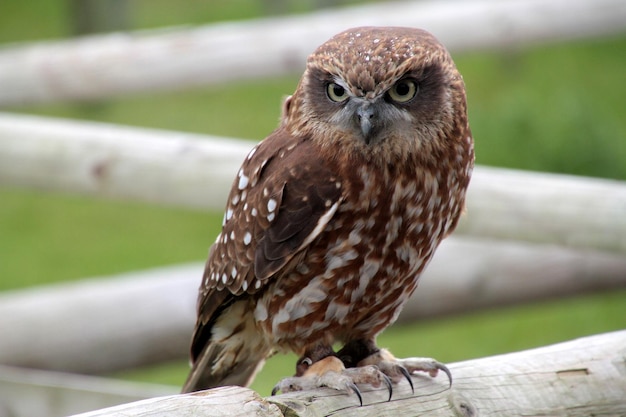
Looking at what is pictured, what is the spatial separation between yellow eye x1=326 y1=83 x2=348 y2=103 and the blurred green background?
5.07ft

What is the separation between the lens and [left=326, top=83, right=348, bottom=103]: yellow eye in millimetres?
2365

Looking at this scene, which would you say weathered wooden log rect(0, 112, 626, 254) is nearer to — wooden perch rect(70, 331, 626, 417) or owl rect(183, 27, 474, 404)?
owl rect(183, 27, 474, 404)

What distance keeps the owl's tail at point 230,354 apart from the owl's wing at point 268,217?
0.04 meters

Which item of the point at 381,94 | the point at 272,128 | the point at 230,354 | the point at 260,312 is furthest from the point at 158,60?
the point at 272,128

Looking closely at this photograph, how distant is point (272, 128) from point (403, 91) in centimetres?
664

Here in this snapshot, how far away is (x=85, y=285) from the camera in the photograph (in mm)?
3561

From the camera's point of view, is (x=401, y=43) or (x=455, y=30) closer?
(x=401, y=43)

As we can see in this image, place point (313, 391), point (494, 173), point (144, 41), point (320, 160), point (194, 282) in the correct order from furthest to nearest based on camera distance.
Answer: point (144, 41) < point (194, 282) < point (494, 173) < point (320, 160) < point (313, 391)

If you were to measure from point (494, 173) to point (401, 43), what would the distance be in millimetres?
1064

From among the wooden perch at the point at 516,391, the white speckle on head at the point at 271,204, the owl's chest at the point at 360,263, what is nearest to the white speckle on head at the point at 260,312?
the owl's chest at the point at 360,263

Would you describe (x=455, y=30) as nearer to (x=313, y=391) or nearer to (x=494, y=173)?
(x=494, y=173)

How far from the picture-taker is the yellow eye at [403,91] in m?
2.34

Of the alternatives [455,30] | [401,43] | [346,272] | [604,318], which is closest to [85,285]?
[346,272]

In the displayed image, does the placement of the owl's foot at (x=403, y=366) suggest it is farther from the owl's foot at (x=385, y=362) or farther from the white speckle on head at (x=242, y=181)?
the white speckle on head at (x=242, y=181)
